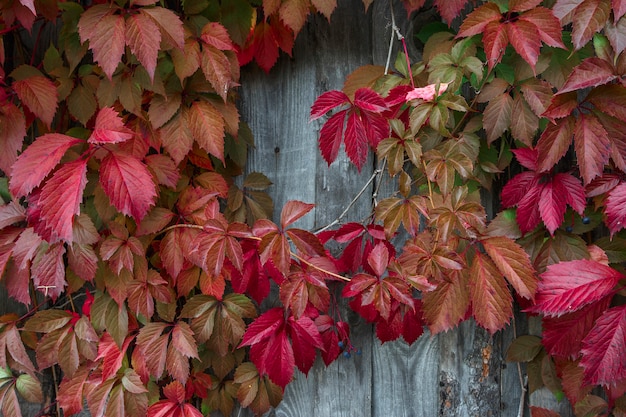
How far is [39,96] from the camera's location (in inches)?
51.9

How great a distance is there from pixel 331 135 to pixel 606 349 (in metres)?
0.75

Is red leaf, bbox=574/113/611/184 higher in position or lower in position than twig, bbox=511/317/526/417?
higher

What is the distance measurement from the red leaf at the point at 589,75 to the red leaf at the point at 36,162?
3.46ft

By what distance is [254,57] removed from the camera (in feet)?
5.19

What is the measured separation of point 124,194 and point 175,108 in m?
0.29

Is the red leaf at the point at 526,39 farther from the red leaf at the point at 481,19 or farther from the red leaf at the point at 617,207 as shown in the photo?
the red leaf at the point at 617,207

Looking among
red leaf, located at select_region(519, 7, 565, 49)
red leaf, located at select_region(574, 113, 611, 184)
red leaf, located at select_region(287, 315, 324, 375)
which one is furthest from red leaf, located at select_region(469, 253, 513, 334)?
red leaf, located at select_region(519, 7, 565, 49)

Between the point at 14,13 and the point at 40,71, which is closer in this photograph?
the point at 14,13

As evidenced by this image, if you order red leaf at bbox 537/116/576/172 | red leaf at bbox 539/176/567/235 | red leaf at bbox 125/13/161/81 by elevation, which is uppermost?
red leaf at bbox 125/13/161/81

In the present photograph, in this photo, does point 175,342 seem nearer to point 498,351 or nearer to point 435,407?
point 435,407

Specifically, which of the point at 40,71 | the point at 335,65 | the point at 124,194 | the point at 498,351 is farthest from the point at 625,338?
the point at 40,71

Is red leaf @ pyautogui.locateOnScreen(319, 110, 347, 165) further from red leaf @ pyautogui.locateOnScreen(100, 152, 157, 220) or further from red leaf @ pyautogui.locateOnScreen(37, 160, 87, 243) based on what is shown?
red leaf @ pyautogui.locateOnScreen(37, 160, 87, 243)

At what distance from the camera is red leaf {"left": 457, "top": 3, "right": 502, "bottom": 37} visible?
1267mm

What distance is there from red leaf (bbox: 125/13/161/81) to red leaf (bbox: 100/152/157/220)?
22 centimetres
